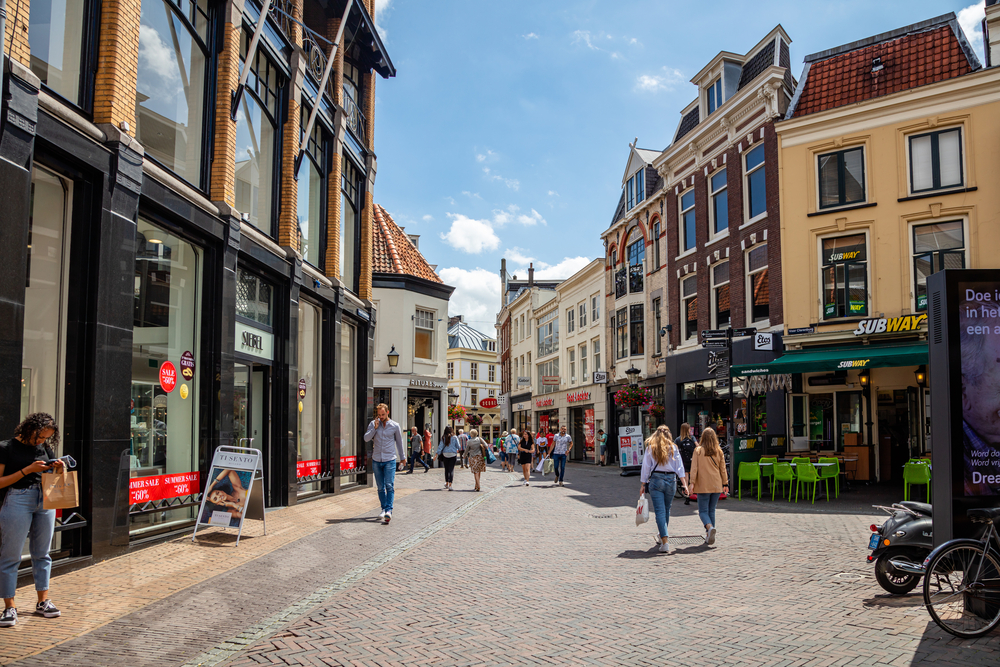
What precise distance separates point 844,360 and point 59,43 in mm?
16068

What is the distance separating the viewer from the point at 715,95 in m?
26.5

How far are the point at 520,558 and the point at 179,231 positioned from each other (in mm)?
6199

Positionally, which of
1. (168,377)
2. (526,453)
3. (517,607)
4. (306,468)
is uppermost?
(168,377)

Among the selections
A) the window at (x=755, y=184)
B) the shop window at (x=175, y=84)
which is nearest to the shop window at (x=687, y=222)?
the window at (x=755, y=184)

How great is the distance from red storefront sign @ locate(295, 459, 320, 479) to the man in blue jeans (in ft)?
9.48

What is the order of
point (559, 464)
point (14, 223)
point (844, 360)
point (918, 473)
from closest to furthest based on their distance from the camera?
point (14, 223) < point (918, 473) < point (844, 360) < point (559, 464)

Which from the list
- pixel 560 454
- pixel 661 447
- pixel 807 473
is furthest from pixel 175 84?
pixel 560 454

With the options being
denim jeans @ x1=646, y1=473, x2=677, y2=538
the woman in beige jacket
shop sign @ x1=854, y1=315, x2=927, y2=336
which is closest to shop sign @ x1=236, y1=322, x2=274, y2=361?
denim jeans @ x1=646, y1=473, x2=677, y2=538

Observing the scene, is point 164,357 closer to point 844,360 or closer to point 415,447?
point 844,360

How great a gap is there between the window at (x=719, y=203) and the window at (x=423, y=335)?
11930mm

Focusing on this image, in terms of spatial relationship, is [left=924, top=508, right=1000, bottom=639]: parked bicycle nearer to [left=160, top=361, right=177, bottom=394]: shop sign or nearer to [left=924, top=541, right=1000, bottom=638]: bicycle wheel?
[left=924, top=541, right=1000, bottom=638]: bicycle wheel

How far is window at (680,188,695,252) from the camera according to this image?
27.7m

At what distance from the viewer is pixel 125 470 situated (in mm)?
Result: 8219

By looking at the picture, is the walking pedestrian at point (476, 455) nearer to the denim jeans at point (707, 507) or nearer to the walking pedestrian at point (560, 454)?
the walking pedestrian at point (560, 454)
